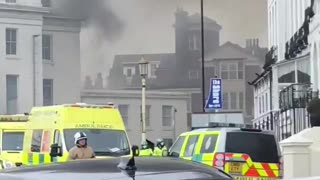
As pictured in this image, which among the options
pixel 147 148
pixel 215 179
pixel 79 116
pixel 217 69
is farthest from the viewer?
pixel 217 69

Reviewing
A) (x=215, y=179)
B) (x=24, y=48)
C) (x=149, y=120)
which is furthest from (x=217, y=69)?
(x=215, y=179)

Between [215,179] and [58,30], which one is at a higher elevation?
A: [58,30]

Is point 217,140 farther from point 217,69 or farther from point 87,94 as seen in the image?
point 217,69

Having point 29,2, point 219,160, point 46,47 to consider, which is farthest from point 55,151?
point 46,47

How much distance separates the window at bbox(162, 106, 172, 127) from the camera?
54.5 m

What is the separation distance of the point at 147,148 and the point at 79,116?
473 cm

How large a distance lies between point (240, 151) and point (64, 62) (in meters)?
37.5

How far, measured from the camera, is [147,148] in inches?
859

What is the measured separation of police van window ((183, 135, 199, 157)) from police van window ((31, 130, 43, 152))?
11.6ft

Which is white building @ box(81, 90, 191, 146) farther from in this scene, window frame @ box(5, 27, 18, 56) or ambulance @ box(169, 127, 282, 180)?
ambulance @ box(169, 127, 282, 180)

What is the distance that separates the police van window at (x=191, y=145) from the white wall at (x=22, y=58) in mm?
32493

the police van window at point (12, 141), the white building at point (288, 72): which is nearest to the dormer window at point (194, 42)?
the white building at point (288, 72)

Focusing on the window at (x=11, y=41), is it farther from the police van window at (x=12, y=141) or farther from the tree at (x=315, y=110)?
the tree at (x=315, y=110)

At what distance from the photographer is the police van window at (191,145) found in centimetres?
1702
